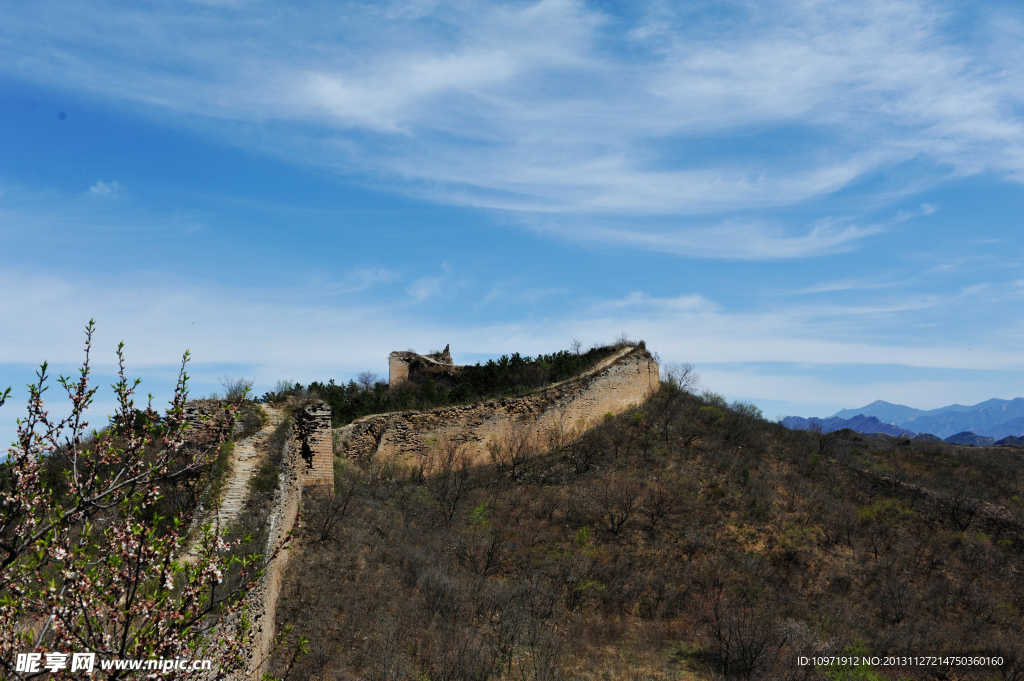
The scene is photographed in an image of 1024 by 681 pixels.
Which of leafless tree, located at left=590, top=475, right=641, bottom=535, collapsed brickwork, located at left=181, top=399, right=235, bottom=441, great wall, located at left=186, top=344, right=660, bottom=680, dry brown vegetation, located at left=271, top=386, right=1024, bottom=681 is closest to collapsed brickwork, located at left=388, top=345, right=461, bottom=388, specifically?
great wall, located at left=186, top=344, right=660, bottom=680

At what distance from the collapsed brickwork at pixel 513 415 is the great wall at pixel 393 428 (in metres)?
0.03

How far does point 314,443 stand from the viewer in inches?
588

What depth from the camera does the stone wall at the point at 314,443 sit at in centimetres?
1477

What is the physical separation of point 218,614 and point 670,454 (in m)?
15.7

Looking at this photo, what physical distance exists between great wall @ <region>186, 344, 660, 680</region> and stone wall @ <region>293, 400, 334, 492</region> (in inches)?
0.9

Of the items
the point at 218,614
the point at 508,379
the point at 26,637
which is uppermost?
the point at 508,379

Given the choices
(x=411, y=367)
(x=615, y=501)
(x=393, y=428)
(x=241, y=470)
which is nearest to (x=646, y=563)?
(x=615, y=501)

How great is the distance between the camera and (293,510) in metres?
12.9

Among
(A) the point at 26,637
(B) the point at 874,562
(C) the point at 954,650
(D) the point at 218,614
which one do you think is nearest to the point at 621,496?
(B) the point at 874,562

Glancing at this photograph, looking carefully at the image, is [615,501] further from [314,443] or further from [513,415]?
[314,443]

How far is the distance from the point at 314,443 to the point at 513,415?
26.2 ft

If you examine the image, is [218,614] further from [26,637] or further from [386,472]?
[386,472]

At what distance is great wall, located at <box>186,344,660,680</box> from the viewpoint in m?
10.7

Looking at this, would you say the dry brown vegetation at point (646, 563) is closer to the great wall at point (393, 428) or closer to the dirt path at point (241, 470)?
the great wall at point (393, 428)
